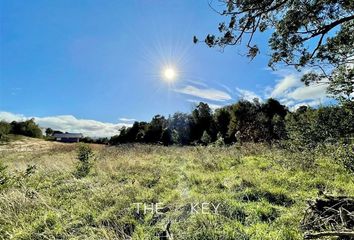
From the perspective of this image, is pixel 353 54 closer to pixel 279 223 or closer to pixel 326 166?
pixel 326 166

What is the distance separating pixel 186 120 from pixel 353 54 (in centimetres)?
3229

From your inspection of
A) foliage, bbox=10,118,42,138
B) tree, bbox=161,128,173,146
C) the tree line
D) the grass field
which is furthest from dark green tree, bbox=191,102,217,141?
foliage, bbox=10,118,42,138

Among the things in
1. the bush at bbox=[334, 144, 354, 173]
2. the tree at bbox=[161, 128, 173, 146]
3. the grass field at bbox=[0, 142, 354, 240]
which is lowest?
the grass field at bbox=[0, 142, 354, 240]

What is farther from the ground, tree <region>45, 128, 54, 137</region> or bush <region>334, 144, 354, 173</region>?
tree <region>45, 128, 54, 137</region>

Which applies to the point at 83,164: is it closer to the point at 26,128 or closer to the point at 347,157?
the point at 347,157

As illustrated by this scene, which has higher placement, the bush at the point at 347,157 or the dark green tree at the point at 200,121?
the dark green tree at the point at 200,121

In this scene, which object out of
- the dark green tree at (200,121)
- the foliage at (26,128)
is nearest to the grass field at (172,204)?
the dark green tree at (200,121)

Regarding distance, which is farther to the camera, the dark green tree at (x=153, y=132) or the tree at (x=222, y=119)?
the dark green tree at (x=153, y=132)

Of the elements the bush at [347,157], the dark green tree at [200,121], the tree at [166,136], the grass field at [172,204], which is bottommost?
the grass field at [172,204]

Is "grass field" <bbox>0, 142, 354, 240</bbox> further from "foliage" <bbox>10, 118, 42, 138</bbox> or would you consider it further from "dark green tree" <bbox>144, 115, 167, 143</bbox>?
"foliage" <bbox>10, 118, 42, 138</bbox>

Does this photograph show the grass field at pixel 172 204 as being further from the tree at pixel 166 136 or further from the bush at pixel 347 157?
the tree at pixel 166 136

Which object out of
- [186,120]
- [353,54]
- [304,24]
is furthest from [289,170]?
[186,120]

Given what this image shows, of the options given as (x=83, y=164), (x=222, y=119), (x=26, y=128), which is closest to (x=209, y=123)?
(x=222, y=119)

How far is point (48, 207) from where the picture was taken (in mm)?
4066
